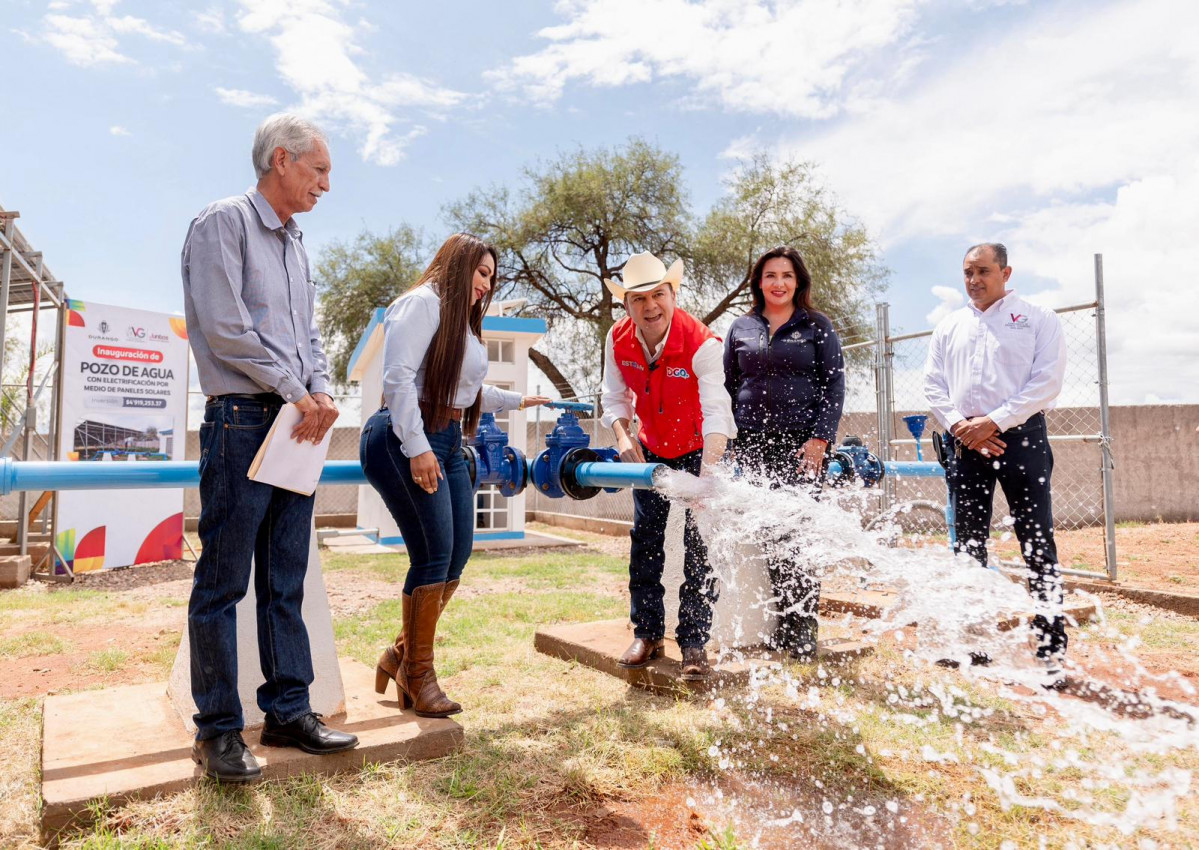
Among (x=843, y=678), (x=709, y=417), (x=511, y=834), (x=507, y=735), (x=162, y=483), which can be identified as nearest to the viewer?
(x=511, y=834)

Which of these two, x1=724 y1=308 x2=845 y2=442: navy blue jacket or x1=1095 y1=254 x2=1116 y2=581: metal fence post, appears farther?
x1=1095 y1=254 x2=1116 y2=581: metal fence post

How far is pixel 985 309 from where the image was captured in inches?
161

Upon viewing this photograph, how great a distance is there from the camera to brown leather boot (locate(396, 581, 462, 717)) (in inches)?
108

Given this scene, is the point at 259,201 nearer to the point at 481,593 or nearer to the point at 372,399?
the point at 481,593

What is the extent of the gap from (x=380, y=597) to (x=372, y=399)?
522 centimetres

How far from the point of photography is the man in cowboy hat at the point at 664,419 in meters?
3.35

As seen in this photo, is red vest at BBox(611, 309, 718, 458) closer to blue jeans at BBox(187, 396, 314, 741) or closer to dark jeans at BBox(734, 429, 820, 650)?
dark jeans at BBox(734, 429, 820, 650)

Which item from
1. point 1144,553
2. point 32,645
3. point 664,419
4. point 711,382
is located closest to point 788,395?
point 711,382

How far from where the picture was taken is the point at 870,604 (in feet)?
16.0

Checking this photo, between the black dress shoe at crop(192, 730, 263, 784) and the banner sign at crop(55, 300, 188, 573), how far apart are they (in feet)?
23.4

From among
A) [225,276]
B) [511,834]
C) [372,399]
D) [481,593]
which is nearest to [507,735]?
[511,834]

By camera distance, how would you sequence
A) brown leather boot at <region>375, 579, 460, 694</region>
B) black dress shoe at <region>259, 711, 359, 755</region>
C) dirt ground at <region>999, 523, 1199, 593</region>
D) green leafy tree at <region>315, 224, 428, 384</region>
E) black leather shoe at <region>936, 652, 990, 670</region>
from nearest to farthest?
black dress shoe at <region>259, 711, 359, 755</region> < brown leather boot at <region>375, 579, 460, 694</region> < black leather shoe at <region>936, 652, 990, 670</region> < dirt ground at <region>999, 523, 1199, 593</region> < green leafy tree at <region>315, 224, 428, 384</region>

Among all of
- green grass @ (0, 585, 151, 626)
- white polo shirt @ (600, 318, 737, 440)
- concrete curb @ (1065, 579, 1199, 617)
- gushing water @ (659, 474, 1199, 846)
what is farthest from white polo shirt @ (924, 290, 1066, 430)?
green grass @ (0, 585, 151, 626)

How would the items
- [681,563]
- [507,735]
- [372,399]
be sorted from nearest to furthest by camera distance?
1. [507,735]
2. [681,563]
3. [372,399]
